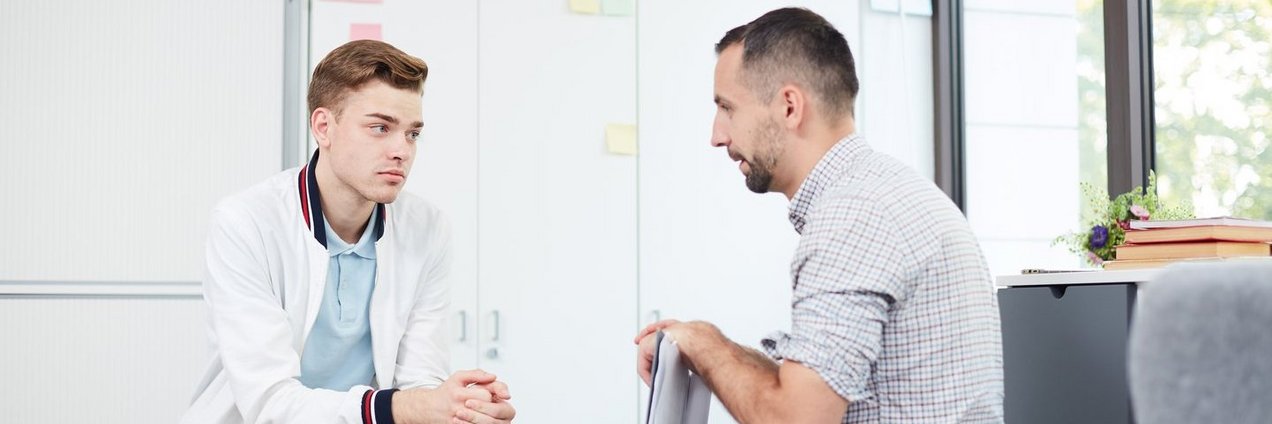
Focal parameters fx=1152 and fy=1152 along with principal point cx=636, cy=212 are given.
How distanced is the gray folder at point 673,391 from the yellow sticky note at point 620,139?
1.71 meters

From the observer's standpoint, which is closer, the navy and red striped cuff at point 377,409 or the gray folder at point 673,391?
the gray folder at point 673,391

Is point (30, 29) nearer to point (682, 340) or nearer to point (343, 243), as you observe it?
point (343, 243)

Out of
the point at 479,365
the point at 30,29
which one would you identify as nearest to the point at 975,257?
the point at 479,365

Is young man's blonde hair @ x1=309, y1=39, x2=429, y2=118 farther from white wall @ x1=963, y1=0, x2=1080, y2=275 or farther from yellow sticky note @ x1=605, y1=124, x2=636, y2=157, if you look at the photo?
white wall @ x1=963, y1=0, x2=1080, y2=275

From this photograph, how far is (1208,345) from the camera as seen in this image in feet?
1.14

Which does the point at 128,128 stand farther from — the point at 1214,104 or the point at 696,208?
the point at 1214,104

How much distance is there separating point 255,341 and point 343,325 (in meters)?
0.17

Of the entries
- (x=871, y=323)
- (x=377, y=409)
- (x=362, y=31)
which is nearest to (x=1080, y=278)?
(x=871, y=323)

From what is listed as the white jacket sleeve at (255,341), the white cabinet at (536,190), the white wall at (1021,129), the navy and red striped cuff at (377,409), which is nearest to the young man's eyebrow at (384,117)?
the white jacket sleeve at (255,341)

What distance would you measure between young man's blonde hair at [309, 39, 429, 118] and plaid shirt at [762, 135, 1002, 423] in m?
0.80

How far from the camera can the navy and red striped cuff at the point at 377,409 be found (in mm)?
1636

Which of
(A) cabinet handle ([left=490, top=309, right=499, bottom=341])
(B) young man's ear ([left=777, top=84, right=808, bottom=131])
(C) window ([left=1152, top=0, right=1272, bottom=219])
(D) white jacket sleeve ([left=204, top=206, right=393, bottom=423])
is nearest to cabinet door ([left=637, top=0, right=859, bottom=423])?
(A) cabinet handle ([left=490, top=309, right=499, bottom=341])

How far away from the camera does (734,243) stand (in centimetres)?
314

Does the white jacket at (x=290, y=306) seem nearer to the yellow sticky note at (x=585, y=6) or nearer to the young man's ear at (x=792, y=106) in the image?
the young man's ear at (x=792, y=106)
